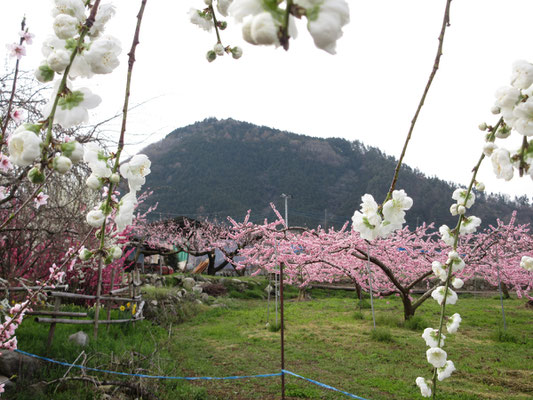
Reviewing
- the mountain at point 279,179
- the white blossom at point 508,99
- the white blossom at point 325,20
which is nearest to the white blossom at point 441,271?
the white blossom at point 508,99

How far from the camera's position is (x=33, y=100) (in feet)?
10.6

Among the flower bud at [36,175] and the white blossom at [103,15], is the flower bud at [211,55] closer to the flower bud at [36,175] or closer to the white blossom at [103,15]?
the white blossom at [103,15]

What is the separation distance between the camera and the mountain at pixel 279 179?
44562 mm

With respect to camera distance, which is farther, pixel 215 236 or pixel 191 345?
pixel 215 236

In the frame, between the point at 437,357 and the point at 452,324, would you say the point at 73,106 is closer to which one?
the point at 437,357

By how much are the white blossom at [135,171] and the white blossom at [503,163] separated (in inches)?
31.2

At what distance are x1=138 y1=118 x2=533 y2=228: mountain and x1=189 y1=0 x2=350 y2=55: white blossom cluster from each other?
126ft

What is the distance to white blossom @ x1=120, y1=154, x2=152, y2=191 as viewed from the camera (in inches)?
33.2

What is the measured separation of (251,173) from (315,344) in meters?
60.3

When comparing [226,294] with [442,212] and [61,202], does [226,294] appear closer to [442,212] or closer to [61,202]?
[61,202]

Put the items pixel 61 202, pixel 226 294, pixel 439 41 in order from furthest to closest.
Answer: pixel 226 294 < pixel 61 202 < pixel 439 41

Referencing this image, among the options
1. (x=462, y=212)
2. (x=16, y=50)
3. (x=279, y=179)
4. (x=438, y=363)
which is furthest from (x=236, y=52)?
(x=279, y=179)

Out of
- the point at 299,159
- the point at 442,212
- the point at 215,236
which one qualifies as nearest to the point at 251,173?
the point at 299,159

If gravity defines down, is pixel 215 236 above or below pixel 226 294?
above
